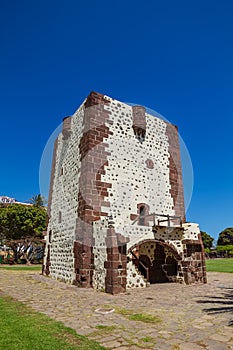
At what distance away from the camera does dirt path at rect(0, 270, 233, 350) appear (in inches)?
185

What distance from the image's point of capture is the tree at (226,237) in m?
57.2

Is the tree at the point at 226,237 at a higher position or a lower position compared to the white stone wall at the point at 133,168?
lower

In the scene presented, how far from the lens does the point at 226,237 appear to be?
58312 millimetres

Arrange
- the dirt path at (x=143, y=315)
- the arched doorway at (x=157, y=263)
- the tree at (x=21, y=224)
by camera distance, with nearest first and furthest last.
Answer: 1. the dirt path at (x=143, y=315)
2. the arched doorway at (x=157, y=263)
3. the tree at (x=21, y=224)

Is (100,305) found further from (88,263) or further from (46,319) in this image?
(88,263)

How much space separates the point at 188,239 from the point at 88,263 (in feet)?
16.9

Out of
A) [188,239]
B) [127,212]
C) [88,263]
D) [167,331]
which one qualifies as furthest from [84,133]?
[167,331]

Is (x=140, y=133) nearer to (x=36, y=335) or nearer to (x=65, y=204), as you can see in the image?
(x=65, y=204)

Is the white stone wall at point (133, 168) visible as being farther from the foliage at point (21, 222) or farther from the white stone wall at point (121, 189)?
the foliage at point (21, 222)

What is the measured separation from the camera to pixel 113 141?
14328 mm

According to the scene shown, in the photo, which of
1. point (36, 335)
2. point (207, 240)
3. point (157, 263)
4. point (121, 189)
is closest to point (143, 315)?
point (36, 335)

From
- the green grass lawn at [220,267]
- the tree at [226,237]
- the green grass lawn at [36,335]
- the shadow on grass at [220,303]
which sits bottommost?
the green grass lawn at [220,267]

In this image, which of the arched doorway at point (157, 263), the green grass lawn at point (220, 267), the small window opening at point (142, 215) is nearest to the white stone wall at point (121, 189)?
the small window opening at point (142, 215)

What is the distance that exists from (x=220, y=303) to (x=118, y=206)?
652 centimetres
